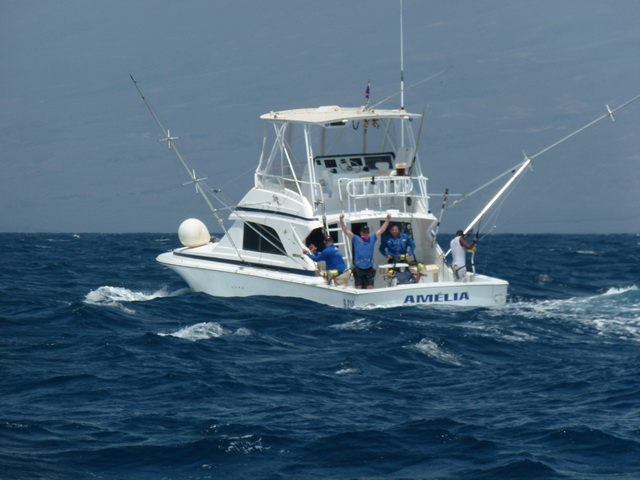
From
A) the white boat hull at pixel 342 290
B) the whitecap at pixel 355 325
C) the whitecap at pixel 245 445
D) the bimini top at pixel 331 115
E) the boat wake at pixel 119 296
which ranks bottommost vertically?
the whitecap at pixel 245 445

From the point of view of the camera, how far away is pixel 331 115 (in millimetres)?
22453

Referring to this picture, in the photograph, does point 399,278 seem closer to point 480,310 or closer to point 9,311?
point 480,310

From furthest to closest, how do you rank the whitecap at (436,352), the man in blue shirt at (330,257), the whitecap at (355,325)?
Answer: the man in blue shirt at (330,257) → the whitecap at (355,325) → the whitecap at (436,352)

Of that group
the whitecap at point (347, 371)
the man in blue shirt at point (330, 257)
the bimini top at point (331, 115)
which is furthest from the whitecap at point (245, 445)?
the bimini top at point (331, 115)

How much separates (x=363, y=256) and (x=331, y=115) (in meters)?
3.92

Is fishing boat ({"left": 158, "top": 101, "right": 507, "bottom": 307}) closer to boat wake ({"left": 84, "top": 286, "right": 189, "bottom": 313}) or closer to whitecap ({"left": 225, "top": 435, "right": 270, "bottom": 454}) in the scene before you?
boat wake ({"left": 84, "top": 286, "right": 189, "bottom": 313})

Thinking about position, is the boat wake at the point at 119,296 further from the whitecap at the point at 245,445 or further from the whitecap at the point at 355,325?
the whitecap at the point at 245,445

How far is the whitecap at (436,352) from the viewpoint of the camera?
15367 millimetres

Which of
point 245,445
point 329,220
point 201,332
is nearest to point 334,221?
point 329,220

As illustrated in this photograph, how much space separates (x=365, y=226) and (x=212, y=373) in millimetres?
7693

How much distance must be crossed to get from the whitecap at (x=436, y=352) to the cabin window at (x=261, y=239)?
19.8 ft

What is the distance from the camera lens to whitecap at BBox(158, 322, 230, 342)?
17.0 meters

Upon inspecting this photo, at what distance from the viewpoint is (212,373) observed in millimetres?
14203

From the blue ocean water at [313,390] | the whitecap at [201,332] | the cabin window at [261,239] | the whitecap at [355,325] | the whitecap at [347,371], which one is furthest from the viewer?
the cabin window at [261,239]
